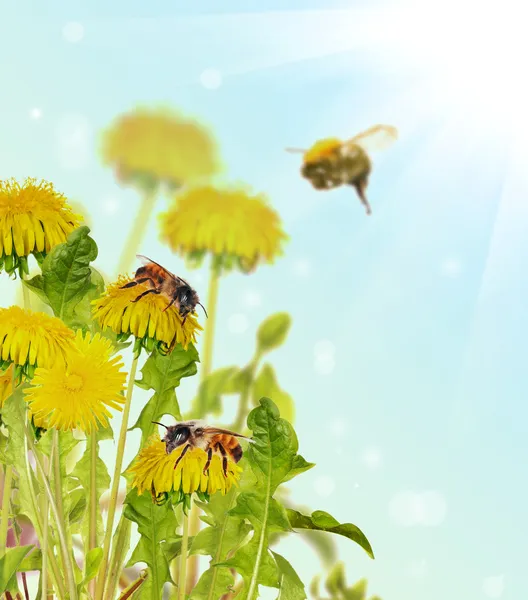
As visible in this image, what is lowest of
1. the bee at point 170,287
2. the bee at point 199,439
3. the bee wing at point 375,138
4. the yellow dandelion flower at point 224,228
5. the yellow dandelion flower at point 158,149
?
the bee at point 199,439

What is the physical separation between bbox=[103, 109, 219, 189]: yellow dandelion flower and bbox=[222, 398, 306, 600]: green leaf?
1.59 feet

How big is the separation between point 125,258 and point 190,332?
438 mm

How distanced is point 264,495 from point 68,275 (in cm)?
20

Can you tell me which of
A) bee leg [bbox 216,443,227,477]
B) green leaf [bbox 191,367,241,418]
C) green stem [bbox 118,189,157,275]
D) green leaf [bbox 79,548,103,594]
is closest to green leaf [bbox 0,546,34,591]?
green leaf [bbox 79,548,103,594]

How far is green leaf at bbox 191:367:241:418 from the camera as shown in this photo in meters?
0.75

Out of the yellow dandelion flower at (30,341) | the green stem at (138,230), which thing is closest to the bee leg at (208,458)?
the yellow dandelion flower at (30,341)

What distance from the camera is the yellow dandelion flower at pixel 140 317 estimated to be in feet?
1.56

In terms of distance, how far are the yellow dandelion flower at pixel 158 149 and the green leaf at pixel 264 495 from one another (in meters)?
0.49

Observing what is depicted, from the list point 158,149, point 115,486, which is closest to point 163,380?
point 115,486

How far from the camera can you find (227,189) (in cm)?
80

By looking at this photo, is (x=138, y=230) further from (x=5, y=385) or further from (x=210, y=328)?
(x=5, y=385)

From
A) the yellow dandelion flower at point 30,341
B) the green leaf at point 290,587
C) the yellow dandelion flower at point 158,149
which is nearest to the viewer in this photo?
the yellow dandelion flower at point 30,341

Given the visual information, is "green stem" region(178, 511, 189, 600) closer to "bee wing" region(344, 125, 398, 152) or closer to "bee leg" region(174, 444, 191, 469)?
"bee leg" region(174, 444, 191, 469)

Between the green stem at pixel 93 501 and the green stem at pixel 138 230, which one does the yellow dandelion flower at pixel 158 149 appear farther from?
the green stem at pixel 93 501
